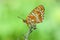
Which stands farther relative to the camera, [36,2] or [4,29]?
[36,2]

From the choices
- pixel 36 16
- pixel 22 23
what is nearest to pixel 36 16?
pixel 36 16

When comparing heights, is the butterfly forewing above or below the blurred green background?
below

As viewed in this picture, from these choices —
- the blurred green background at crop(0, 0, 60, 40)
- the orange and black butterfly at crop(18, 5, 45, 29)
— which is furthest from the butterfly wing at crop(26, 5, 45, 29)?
the blurred green background at crop(0, 0, 60, 40)

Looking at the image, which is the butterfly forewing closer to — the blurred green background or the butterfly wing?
the butterfly wing

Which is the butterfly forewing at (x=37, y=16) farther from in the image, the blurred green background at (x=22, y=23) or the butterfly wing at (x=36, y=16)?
the blurred green background at (x=22, y=23)

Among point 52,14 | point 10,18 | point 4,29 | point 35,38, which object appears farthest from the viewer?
point 52,14

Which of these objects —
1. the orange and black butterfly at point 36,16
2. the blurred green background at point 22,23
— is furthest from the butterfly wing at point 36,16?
the blurred green background at point 22,23

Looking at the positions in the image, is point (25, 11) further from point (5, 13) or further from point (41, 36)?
point (41, 36)

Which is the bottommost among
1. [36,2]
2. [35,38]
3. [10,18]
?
[35,38]

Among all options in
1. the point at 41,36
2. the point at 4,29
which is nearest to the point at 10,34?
the point at 4,29
